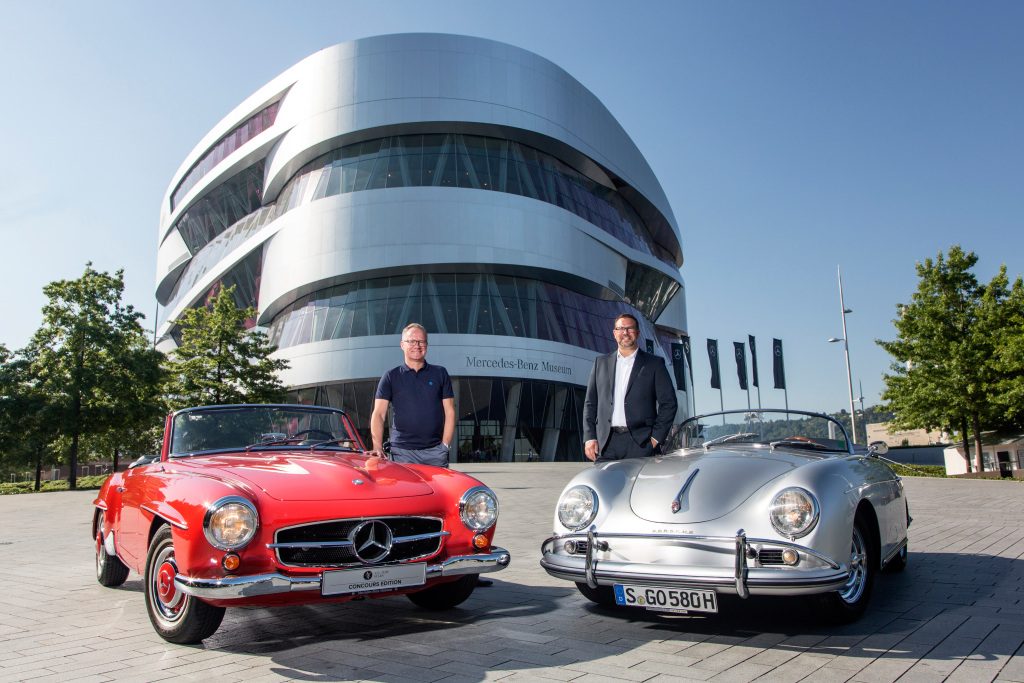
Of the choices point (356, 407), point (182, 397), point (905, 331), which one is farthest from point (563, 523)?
point (356, 407)

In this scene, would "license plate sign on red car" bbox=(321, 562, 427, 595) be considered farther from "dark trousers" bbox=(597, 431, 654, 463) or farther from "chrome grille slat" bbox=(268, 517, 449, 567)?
"dark trousers" bbox=(597, 431, 654, 463)

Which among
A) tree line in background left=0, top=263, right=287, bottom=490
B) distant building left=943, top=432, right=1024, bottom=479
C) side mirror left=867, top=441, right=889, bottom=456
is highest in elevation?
tree line in background left=0, top=263, right=287, bottom=490

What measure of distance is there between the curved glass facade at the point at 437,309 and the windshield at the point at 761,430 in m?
30.1

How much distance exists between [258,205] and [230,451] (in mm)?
45332

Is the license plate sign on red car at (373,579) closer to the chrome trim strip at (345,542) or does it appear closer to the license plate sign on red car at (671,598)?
the chrome trim strip at (345,542)

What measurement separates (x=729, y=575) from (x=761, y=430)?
1.87 meters

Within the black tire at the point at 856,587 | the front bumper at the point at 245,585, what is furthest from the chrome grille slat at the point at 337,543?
the black tire at the point at 856,587

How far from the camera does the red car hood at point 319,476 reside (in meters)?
4.07

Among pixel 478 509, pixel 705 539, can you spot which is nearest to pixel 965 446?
pixel 705 539

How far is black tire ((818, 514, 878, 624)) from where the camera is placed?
4137 millimetres

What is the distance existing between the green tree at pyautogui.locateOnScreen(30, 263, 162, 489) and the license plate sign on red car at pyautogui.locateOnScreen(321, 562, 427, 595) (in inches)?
985

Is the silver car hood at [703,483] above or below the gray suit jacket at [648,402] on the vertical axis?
below

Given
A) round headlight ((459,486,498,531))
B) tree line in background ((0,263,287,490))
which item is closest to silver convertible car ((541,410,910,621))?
round headlight ((459,486,498,531))

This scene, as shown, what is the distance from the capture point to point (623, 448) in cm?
591
